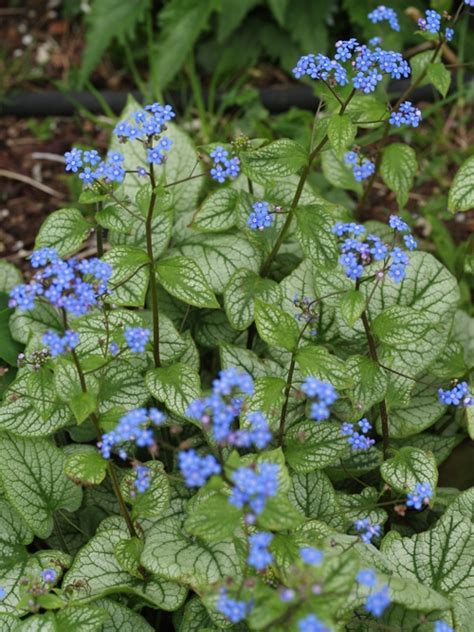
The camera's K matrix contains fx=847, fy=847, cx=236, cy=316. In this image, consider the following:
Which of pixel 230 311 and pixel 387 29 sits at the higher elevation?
pixel 387 29

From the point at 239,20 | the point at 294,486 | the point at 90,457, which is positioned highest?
the point at 239,20

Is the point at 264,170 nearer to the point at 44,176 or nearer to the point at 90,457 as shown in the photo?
the point at 90,457

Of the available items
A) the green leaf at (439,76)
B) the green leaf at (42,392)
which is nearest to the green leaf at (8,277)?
the green leaf at (42,392)

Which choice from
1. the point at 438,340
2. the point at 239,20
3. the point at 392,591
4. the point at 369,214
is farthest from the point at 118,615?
the point at 239,20

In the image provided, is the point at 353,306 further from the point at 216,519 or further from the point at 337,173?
the point at 337,173

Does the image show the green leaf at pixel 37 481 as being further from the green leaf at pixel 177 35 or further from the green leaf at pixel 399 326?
the green leaf at pixel 177 35

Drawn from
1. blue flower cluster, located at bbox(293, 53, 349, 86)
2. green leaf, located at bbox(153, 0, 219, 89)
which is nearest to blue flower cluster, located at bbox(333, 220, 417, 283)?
blue flower cluster, located at bbox(293, 53, 349, 86)
